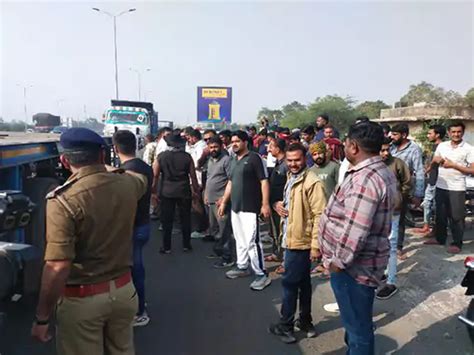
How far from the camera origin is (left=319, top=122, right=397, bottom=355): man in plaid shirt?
2463mm

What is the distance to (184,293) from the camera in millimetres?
4551

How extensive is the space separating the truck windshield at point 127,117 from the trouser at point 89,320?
61.5ft

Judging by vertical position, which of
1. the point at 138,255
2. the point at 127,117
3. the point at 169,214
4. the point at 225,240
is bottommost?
the point at 225,240

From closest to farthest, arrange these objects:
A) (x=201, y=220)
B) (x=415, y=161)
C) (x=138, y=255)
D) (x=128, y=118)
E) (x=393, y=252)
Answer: (x=138, y=255) < (x=393, y=252) < (x=415, y=161) < (x=201, y=220) < (x=128, y=118)

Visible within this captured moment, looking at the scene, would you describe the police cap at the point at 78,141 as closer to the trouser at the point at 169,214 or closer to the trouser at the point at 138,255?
the trouser at the point at 138,255

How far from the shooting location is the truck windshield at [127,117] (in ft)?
66.0

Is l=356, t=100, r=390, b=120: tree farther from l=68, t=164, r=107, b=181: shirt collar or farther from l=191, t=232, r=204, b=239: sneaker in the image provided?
l=68, t=164, r=107, b=181: shirt collar

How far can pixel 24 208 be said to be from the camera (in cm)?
A: 222

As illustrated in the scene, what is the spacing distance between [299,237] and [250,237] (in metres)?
1.40

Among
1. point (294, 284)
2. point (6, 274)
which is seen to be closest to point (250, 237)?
point (294, 284)

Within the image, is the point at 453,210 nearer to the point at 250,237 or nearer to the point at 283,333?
the point at 250,237

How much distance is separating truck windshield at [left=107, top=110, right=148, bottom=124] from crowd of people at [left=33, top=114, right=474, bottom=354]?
13.9 metres

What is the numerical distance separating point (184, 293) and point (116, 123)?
16569 mm

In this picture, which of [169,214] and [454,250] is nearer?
[454,250]
